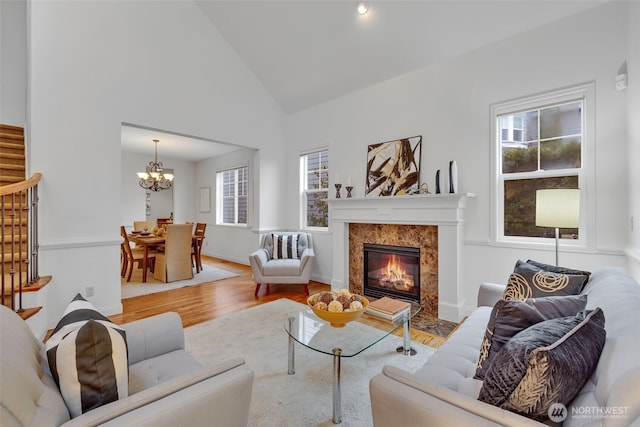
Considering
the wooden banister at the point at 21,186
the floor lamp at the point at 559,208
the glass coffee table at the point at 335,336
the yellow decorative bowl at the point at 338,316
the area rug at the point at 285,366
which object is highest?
the wooden banister at the point at 21,186

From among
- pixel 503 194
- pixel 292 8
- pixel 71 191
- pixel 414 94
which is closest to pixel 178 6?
pixel 292 8

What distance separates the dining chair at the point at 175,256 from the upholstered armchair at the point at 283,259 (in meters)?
1.40

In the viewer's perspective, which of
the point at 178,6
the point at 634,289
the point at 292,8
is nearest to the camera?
the point at 634,289

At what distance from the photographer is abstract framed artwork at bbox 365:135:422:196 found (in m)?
3.62

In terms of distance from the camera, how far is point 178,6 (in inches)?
155

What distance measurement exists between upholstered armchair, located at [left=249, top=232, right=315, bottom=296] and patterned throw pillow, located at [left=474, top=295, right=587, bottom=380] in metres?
2.94

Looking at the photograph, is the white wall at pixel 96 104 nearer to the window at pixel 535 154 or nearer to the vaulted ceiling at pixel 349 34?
the vaulted ceiling at pixel 349 34

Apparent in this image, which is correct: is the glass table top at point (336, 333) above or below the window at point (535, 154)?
below

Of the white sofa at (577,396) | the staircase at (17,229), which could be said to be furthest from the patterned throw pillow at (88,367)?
the staircase at (17,229)

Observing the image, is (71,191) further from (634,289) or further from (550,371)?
(634,289)

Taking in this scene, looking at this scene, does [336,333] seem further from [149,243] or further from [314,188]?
[149,243]

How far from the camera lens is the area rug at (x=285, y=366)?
1690 millimetres

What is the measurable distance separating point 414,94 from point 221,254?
555cm

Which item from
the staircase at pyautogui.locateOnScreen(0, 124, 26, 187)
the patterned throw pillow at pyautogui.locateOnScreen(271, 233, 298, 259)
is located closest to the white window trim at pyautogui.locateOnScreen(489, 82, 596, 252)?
the patterned throw pillow at pyautogui.locateOnScreen(271, 233, 298, 259)
